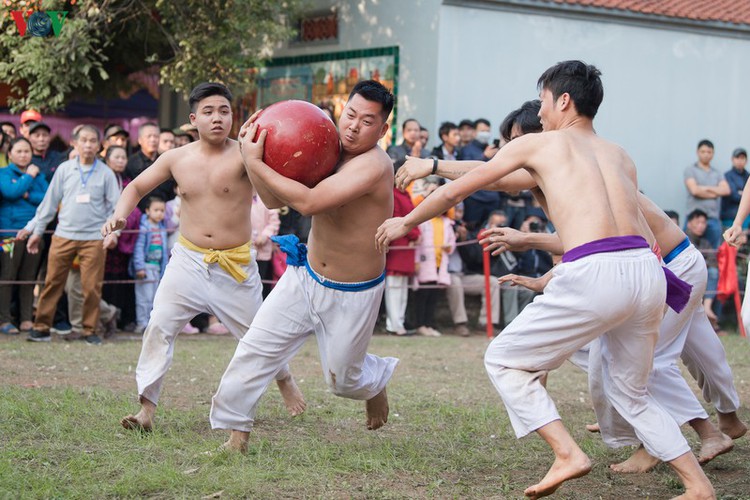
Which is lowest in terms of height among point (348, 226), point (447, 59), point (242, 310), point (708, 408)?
point (708, 408)

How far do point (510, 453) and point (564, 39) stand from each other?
421 inches

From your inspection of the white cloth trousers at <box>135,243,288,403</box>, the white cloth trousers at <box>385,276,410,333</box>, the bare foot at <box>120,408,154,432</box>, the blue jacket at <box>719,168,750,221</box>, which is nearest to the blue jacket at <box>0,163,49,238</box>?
the white cloth trousers at <box>385,276,410,333</box>

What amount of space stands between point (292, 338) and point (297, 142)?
110 cm

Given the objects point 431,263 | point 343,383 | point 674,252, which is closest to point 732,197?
point 431,263

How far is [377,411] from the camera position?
6254mm

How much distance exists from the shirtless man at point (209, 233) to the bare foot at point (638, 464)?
2107 mm

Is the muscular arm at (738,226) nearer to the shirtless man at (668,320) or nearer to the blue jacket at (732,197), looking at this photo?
the shirtless man at (668,320)

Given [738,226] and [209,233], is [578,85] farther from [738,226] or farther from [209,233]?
[209,233]

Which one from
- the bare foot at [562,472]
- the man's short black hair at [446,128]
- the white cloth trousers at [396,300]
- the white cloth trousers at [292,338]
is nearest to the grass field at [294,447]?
the white cloth trousers at [292,338]

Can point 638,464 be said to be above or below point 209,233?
below

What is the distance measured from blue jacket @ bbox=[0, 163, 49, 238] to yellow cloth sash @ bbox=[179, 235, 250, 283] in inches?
Answer: 191

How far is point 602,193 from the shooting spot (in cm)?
478

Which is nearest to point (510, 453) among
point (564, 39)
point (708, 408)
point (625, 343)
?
point (625, 343)

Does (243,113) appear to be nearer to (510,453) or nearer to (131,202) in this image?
(131,202)
